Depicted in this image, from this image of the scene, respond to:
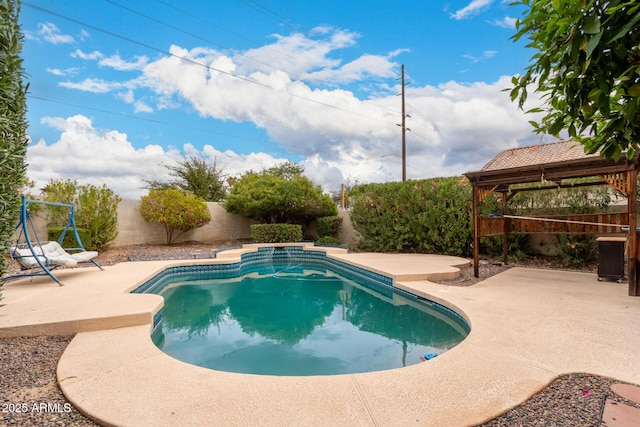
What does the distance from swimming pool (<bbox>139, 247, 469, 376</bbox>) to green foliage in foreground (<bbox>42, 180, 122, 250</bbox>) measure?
4.06m

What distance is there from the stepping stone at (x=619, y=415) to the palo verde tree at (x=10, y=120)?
4492mm

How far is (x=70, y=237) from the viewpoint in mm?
9859

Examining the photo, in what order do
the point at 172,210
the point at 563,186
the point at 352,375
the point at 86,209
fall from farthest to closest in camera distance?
the point at 172,210
the point at 86,209
the point at 563,186
the point at 352,375

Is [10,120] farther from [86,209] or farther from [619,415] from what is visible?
[86,209]

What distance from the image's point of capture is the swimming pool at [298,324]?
3697 millimetres

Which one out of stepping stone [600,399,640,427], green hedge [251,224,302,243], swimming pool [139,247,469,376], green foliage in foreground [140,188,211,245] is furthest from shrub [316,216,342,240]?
stepping stone [600,399,640,427]

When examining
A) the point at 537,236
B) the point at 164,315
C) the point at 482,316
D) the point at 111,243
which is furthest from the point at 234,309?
the point at 111,243

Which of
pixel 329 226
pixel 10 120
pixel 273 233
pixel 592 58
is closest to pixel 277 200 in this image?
pixel 273 233

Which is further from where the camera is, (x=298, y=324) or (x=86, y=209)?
(x=86, y=209)

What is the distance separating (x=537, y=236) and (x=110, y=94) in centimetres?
1339

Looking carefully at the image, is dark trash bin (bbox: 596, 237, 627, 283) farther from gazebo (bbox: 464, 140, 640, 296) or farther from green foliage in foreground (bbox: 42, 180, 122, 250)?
green foliage in foreground (bbox: 42, 180, 122, 250)

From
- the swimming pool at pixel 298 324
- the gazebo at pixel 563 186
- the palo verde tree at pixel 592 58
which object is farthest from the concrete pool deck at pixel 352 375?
the palo verde tree at pixel 592 58

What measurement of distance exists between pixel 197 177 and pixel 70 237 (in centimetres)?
1065

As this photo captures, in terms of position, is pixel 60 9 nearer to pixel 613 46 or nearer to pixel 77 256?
pixel 77 256
